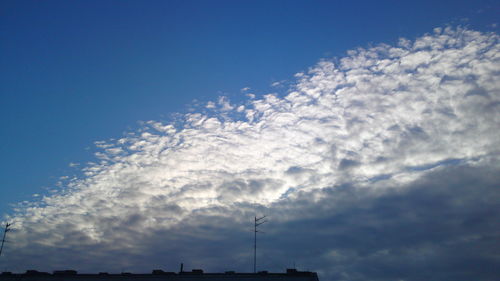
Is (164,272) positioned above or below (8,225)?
below

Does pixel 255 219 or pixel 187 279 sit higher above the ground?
pixel 255 219

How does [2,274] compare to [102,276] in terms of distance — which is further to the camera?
[2,274]

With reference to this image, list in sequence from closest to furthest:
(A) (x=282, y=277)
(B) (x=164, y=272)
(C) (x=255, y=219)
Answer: (A) (x=282, y=277), (B) (x=164, y=272), (C) (x=255, y=219)

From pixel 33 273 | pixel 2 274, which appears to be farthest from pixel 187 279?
pixel 2 274

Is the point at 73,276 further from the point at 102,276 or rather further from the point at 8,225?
the point at 8,225

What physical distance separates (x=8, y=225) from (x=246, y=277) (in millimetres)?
56054

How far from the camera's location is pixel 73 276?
6488 cm

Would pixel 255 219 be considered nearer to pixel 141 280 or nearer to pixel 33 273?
pixel 141 280

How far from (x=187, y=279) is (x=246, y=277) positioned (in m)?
9.28

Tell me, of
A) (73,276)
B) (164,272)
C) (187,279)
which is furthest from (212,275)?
(73,276)

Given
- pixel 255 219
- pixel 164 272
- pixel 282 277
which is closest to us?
pixel 282 277

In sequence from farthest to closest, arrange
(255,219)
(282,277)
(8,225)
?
1. (8,225)
2. (255,219)
3. (282,277)

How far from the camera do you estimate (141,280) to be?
205 ft

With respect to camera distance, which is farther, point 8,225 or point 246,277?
point 8,225
